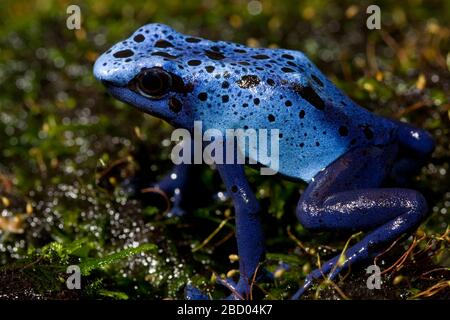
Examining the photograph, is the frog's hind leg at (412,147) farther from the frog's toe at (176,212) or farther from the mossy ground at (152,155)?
the frog's toe at (176,212)

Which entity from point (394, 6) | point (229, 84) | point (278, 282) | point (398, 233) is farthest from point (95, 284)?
point (394, 6)

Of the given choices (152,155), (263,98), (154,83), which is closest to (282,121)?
(263,98)

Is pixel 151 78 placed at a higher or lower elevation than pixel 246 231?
higher

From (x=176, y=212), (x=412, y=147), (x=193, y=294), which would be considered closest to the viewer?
(x=193, y=294)

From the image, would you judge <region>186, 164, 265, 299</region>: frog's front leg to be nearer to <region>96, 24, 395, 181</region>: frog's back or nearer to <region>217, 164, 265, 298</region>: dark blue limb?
<region>217, 164, 265, 298</region>: dark blue limb

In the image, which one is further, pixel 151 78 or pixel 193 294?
pixel 193 294

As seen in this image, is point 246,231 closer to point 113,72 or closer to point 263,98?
point 263,98
